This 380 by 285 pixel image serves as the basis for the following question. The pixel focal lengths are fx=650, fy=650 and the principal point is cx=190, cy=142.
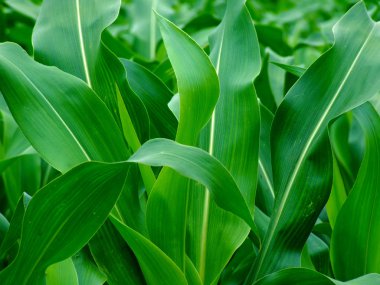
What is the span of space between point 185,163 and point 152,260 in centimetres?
17

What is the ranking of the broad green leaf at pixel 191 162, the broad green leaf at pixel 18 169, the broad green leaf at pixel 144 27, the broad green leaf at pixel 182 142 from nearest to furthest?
the broad green leaf at pixel 191 162
the broad green leaf at pixel 182 142
the broad green leaf at pixel 18 169
the broad green leaf at pixel 144 27

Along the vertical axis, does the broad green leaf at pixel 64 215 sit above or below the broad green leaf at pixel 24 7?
above

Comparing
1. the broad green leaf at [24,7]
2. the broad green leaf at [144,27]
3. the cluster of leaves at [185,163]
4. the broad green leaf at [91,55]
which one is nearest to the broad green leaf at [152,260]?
the cluster of leaves at [185,163]

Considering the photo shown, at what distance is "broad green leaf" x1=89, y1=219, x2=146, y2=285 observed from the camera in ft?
2.93

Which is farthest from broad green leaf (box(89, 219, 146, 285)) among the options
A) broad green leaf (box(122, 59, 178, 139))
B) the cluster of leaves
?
broad green leaf (box(122, 59, 178, 139))

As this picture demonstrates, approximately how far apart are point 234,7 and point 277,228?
411 millimetres

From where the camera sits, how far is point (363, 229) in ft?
3.12

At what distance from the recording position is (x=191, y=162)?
2.43 ft

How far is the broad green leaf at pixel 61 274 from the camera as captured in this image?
843 mm

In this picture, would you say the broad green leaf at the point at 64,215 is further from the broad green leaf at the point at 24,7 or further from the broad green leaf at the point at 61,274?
the broad green leaf at the point at 24,7

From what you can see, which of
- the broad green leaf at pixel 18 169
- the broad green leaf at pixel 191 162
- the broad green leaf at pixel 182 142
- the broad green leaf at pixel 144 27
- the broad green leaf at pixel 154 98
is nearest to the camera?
the broad green leaf at pixel 191 162

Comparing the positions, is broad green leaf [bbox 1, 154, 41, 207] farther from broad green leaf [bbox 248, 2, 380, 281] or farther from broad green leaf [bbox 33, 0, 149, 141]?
broad green leaf [bbox 248, 2, 380, 281]

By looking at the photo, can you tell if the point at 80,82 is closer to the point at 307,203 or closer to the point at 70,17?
the point at 70,17

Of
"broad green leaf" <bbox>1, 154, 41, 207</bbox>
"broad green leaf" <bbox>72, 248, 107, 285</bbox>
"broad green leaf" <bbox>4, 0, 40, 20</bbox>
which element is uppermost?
"broad green leaf" <bbox>72, 248, 107, 285</bbox>
